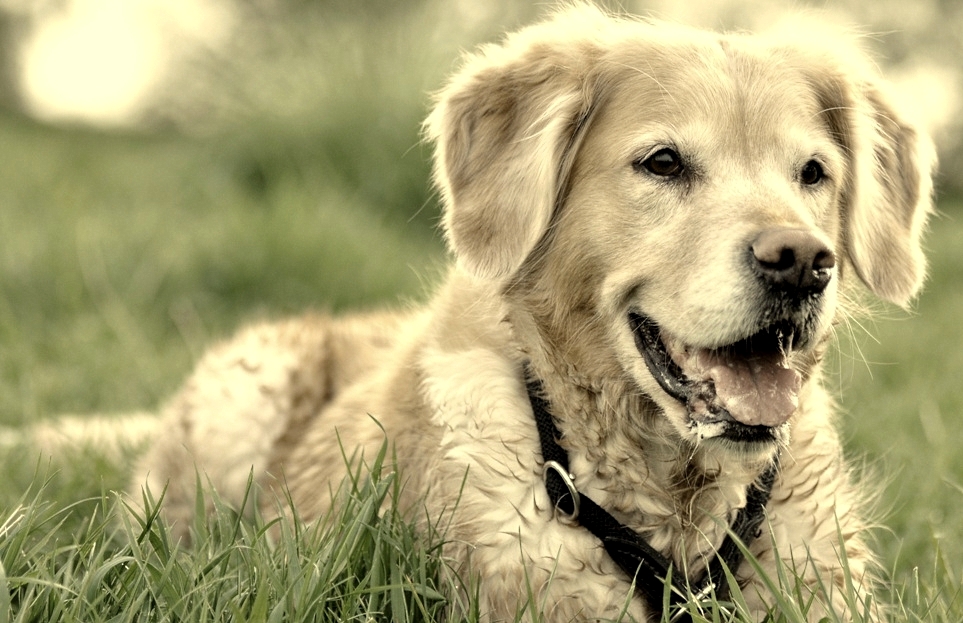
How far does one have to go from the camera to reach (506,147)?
9.58 feet

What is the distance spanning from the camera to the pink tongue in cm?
254

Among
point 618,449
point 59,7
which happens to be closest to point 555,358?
point 618,449

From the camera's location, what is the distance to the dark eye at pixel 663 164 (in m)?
2.71

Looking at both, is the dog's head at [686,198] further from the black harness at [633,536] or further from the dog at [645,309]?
the black harness at [633,536]

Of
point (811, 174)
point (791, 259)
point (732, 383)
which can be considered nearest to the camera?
point (791, 259)

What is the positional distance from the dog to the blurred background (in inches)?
13.8

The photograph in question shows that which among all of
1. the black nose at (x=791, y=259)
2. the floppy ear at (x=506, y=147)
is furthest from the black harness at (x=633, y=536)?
the black nose at (x=791, y=259)

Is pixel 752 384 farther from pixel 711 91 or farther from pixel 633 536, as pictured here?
pixel 711 91

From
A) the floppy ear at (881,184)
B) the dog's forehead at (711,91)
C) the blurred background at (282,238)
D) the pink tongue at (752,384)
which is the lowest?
the blurred background at (282,238)

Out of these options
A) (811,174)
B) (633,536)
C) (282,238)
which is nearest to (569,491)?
(633,536)

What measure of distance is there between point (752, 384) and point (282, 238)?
438 centimetres

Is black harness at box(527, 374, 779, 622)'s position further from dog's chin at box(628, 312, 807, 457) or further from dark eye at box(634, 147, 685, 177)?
dark eye at box(634, 147, 685, 177)

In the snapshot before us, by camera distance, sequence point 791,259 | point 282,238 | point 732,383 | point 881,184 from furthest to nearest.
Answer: point 282,238, point 881,184, point 732,383, point 791,259

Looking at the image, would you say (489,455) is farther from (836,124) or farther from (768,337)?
(836,124)
